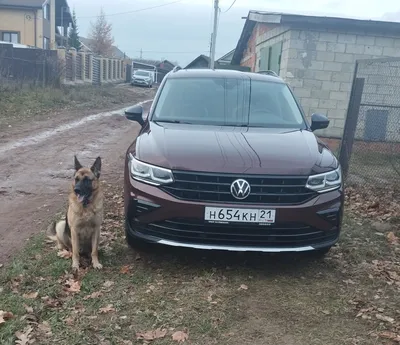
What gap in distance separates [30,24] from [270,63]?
2876cm

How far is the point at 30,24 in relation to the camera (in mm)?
37000

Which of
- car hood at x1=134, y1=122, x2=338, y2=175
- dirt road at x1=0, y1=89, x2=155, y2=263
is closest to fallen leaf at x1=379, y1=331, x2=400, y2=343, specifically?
car hood at x1=134, y1=122, x2=338, y2=175

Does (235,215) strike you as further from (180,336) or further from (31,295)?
(31,295)

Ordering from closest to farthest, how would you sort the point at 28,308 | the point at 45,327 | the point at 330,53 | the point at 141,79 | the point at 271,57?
the point at 45,327, the point at 28,308, the point at 330,53, the point at 271,57, the point at 141,79

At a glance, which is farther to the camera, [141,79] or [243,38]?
[141,79]

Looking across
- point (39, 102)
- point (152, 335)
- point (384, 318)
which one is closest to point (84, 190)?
point (152, 335)

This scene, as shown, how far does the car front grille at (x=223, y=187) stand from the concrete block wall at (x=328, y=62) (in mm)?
7825

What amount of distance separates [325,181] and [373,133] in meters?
6.42

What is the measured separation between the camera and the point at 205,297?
12.1 feet

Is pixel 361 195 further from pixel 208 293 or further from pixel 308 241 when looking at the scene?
pixel 208 293

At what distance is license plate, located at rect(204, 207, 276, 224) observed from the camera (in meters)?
3.76

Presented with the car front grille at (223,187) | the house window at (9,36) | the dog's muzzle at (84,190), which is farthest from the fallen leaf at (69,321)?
the house window at (9,36)

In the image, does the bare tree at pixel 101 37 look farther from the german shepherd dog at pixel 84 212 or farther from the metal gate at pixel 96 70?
the german shepherd dog at pixel 84 212

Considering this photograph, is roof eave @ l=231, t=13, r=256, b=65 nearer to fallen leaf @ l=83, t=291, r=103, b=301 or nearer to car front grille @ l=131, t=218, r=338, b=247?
car front grille @ l=131, t=218, r=338, b=247
